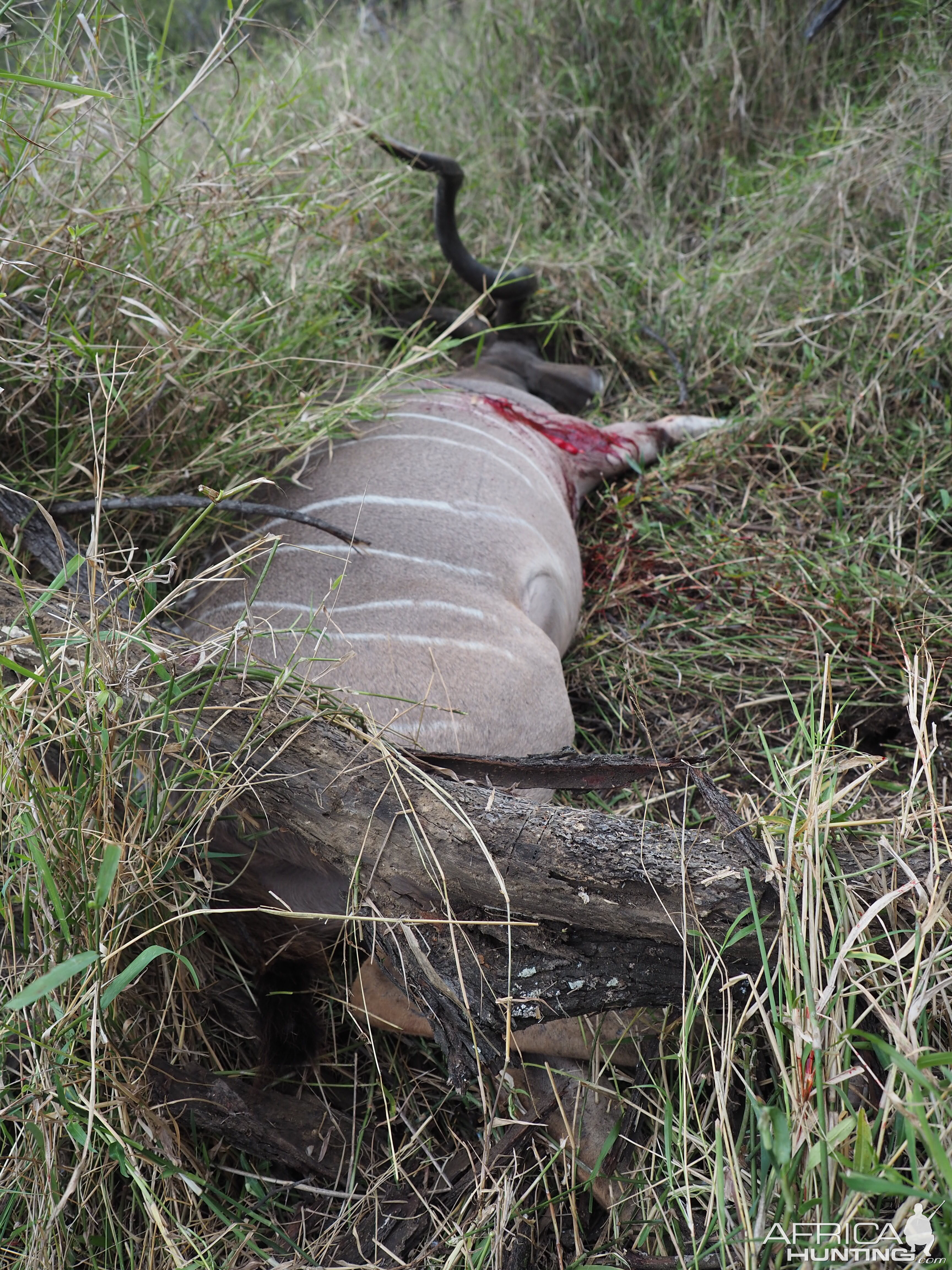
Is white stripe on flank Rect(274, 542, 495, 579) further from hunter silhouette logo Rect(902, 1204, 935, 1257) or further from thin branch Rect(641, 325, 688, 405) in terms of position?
hunter silhouette logo Rect(902, 1204, 935, 1257)

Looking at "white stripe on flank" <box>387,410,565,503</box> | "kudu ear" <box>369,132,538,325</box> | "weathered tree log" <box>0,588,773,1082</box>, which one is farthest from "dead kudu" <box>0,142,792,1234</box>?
"kudu ear" <box>369,132,538,325</box>

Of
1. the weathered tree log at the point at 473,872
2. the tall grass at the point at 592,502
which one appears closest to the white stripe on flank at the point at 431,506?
the tall grass at the point at 592,502

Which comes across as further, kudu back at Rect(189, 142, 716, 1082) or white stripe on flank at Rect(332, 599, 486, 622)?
white stripe on flank at Rect(332, 599, 486, 622)

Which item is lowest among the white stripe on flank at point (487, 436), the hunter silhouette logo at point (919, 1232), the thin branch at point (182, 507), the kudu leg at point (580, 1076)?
the kudu leg at point (580, 1076)

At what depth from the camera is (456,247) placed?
2.90 metres

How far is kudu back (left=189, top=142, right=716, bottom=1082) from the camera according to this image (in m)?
1.59

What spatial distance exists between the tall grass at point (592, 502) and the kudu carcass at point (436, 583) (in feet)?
0.38

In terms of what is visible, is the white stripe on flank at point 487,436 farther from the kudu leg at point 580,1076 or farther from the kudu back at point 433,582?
the kudu leg at point 580,1076

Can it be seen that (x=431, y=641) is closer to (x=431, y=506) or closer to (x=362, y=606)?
(x=362, y=606)

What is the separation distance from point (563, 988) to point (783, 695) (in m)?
0.99

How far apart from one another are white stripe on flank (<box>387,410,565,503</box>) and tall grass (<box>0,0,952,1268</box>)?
0.12 meters

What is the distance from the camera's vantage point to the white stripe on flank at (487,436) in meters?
2.40

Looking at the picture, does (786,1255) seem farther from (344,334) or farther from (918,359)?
(344,334)

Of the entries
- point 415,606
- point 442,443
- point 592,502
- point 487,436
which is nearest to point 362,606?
point 415,606
